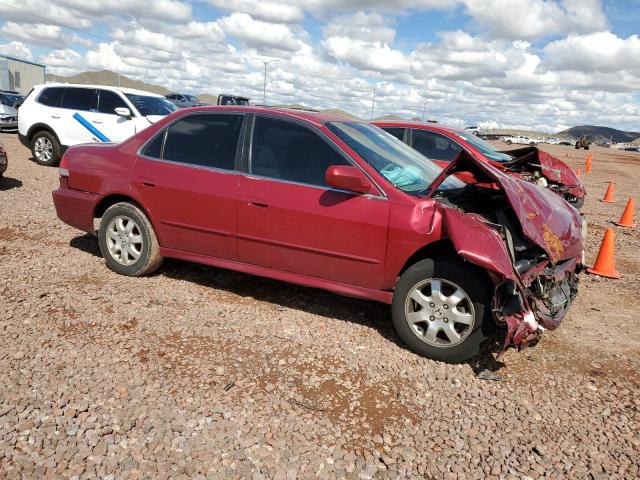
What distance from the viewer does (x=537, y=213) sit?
12.4 feet

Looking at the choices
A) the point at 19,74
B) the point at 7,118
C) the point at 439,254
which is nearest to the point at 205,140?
the point at 439,254

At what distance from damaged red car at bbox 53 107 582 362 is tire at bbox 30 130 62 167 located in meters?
7.47

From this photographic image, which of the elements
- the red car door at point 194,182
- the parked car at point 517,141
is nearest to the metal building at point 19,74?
the parked car at point 517,141

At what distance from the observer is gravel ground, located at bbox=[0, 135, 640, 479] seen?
2.67m

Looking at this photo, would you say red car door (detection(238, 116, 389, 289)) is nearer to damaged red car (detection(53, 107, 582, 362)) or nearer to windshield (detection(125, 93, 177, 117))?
damaged red car (detection(53, 107, 582, 362))

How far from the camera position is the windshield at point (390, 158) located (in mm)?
4102

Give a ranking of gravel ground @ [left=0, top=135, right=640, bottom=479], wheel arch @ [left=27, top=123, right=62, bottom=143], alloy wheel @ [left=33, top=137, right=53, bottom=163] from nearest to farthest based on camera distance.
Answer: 1. gravel ground @ [left=0, top=135, right=640, bottom=479]
2. wheel arch @ [left=27, top=123, right=62, bottom=143]
3. alloy wheel @ [left=33, top=137, right=53, bottom=163]

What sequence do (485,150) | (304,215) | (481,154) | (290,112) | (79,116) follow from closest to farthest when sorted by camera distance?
(304,215)
(290,112)
(481,154)
(485,150)
(79,116)

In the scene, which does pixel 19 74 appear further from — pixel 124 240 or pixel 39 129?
pixel 124 240

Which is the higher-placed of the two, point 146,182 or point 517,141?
point 146,182

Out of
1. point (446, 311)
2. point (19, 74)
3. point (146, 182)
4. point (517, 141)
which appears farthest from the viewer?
point (517, 141)

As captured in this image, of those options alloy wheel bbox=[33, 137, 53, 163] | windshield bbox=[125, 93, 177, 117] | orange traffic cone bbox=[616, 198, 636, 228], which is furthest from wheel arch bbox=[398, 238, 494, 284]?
alloy wheel bbox=[33, 137, 53, 163]

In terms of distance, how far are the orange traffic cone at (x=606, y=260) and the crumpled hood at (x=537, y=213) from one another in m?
2.14

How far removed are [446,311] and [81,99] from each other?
1068cm
